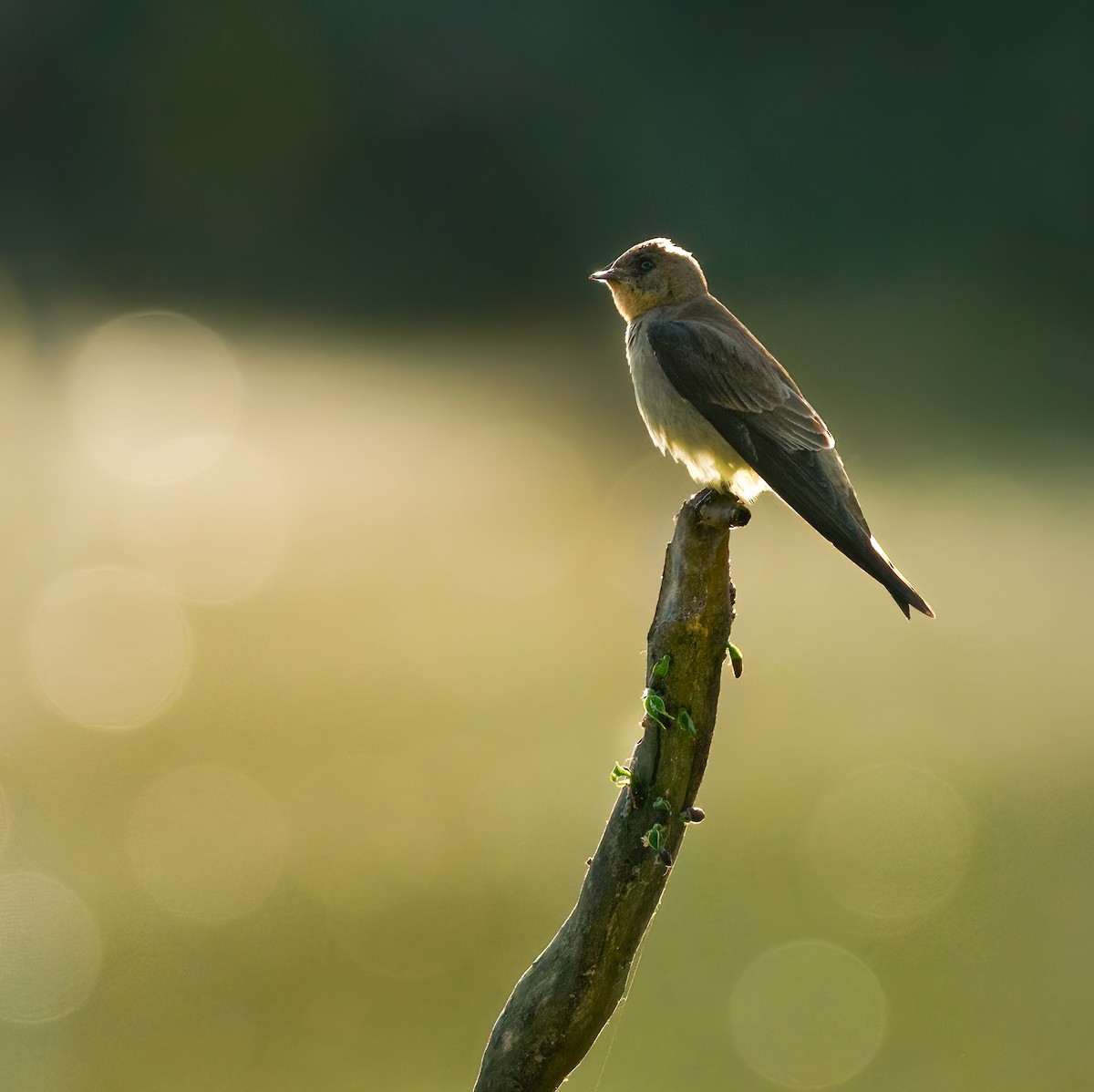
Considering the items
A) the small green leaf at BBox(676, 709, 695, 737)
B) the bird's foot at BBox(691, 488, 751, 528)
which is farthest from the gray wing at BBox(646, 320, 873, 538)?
the small green leaf at BBox(676, 709, 695, 737)

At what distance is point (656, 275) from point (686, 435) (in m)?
0.72

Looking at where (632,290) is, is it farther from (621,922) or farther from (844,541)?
(621,922)

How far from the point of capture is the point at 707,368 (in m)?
3.13

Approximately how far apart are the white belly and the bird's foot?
2.68 ft

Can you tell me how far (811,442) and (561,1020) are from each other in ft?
5.83

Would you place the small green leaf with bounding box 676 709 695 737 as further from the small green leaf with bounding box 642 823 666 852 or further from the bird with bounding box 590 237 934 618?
the bird with bounding box 590 237 934 618

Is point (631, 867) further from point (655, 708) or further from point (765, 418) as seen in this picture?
point (765, 418)

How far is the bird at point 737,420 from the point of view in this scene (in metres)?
2.91

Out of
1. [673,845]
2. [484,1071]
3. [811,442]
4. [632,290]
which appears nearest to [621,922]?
[673,845]

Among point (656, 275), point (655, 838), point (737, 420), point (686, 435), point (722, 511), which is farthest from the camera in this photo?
point (656, 275)

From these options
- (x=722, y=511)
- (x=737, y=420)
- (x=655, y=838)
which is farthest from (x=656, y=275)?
(x=655, y=838)

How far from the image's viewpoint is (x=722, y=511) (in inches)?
84.0

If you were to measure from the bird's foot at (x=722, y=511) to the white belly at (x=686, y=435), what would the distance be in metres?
0.82

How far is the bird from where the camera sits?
291 cm
